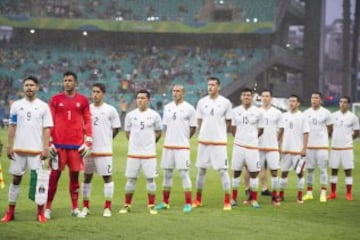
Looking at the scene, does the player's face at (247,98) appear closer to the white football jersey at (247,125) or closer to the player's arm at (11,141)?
the white football jersey at (247,125)

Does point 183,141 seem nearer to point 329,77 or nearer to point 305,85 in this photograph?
point 305,85

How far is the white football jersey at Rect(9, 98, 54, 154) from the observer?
11492 mm

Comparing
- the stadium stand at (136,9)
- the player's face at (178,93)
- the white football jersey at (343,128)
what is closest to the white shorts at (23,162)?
the player's face at (178,93)

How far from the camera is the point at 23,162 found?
455 inches

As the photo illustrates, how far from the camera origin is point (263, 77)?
63.9 metres

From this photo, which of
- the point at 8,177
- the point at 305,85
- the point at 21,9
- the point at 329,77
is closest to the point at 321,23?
the point at 305,85

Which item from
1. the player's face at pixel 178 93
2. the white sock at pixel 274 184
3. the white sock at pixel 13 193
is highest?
the player's face at pixel 178 93

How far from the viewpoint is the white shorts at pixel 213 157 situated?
1373cm

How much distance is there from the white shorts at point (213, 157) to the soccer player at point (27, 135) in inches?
138

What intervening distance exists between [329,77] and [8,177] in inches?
3384

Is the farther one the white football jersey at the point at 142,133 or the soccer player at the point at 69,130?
the white football jersey at the point at 142,133

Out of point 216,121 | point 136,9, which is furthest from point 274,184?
point 136,9

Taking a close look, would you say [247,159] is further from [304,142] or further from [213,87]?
[304,142]

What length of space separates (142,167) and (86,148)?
60.6 inches
